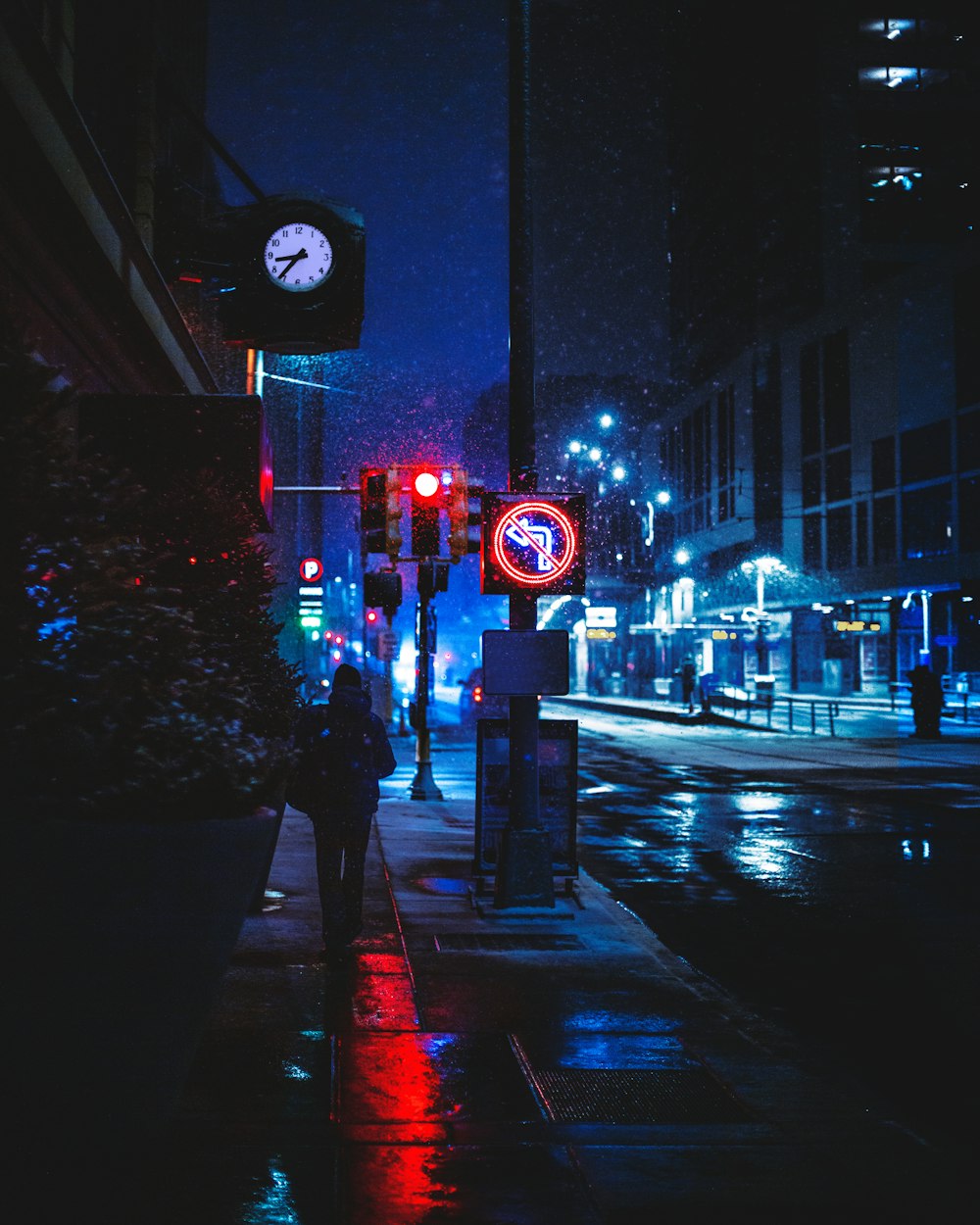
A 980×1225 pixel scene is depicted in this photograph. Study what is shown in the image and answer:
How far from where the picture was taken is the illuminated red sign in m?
10.3

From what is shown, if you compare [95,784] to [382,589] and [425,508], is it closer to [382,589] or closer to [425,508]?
[425,508]

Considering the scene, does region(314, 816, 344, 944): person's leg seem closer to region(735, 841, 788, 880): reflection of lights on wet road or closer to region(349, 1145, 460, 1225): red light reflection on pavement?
region(349, 1145, 460, 1225): red light reflection on pavement

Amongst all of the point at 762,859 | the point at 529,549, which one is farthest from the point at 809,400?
the point at 529,549

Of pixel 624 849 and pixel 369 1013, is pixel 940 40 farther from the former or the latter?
pixel 369 1013

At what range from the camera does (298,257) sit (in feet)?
26.5

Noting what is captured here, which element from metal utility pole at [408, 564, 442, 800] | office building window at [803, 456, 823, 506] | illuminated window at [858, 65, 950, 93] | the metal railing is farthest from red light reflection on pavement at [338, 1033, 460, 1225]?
illuminated window at [858, 65, 950, 93]

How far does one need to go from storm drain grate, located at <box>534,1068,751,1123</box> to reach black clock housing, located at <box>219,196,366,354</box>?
4.92 metres

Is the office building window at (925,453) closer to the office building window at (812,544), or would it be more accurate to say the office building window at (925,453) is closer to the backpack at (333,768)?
the office building window at (812,544)

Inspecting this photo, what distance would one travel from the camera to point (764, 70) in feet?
290

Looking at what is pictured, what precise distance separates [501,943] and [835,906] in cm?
367

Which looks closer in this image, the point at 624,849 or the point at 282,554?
the point at 624,849

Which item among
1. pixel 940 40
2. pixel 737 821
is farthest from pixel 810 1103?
pixel 940 40

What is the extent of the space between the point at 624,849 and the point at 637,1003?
762 cm

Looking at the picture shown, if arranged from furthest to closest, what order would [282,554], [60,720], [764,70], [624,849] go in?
[764,70], [282,554], [624,849], [60,720]
